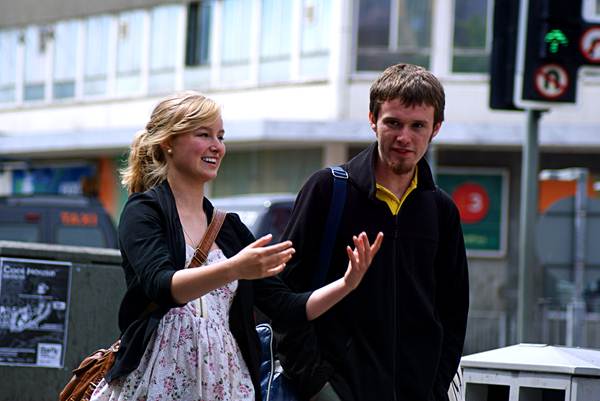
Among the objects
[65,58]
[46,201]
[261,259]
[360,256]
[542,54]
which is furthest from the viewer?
[65,58]

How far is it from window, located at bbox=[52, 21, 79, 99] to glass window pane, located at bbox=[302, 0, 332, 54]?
8457mm

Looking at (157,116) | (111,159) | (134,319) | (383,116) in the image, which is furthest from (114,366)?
(111,159)

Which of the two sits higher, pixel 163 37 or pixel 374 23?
pixel 374 23

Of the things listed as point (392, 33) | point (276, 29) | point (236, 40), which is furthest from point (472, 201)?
point (236, 40)

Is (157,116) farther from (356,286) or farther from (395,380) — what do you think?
(395,380)

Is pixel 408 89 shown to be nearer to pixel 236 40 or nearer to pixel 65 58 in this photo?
pixel 236 40

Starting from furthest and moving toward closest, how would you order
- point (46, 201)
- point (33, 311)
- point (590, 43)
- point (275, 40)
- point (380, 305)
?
point (275, 40)
point (46, 201)
point (590, 43)
point (33, 311)
point (380, 305)

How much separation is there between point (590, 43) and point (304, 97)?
2198 cm

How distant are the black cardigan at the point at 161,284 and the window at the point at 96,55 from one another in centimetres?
3416

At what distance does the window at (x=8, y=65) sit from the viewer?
4153 centimetres

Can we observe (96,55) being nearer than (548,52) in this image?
No

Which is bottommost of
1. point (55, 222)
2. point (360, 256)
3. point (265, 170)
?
point (55, 222)

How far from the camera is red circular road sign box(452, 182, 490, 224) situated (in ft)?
105

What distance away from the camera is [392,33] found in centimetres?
3222
